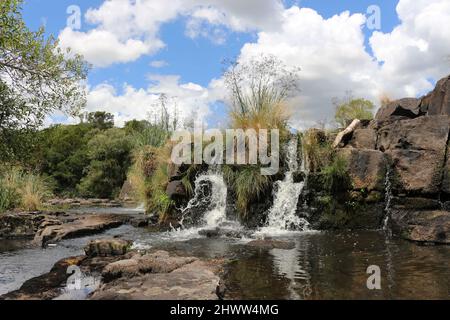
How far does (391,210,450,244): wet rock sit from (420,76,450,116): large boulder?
457 cm

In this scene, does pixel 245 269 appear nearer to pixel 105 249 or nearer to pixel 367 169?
pixel 105 249

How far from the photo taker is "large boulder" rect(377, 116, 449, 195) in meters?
10.1

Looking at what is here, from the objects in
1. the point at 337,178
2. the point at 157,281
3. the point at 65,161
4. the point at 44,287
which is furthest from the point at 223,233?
the point at 65,161

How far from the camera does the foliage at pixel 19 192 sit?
15305 millimetres

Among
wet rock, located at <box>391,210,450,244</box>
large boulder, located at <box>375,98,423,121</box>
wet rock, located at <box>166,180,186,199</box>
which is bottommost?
wet rock, located at <box>391,210,450,244</box>

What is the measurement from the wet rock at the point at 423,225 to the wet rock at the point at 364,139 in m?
3.28

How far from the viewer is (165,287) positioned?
A: 477cm

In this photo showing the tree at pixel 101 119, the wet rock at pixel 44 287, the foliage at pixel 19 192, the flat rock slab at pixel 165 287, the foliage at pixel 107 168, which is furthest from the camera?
the tree at pixel 101 119

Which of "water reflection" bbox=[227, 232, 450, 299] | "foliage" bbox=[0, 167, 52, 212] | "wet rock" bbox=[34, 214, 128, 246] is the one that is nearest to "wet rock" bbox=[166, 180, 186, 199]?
"wet rock" bbox=[34, 214, 128, 246]

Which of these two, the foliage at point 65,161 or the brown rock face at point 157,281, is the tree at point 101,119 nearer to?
the foliage at point 65,161

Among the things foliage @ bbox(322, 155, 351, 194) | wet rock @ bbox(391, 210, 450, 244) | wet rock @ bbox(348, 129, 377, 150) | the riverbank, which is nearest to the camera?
the riverbank

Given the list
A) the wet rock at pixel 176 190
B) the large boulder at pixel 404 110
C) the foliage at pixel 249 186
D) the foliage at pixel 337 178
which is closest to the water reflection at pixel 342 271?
the foliage at pixel 337 178

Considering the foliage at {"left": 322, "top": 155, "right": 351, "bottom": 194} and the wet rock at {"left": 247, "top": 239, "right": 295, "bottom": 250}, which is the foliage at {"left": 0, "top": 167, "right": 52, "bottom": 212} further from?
the foliage at {"left": 322, "top": 155, "right": 351, "bottom": 194}
